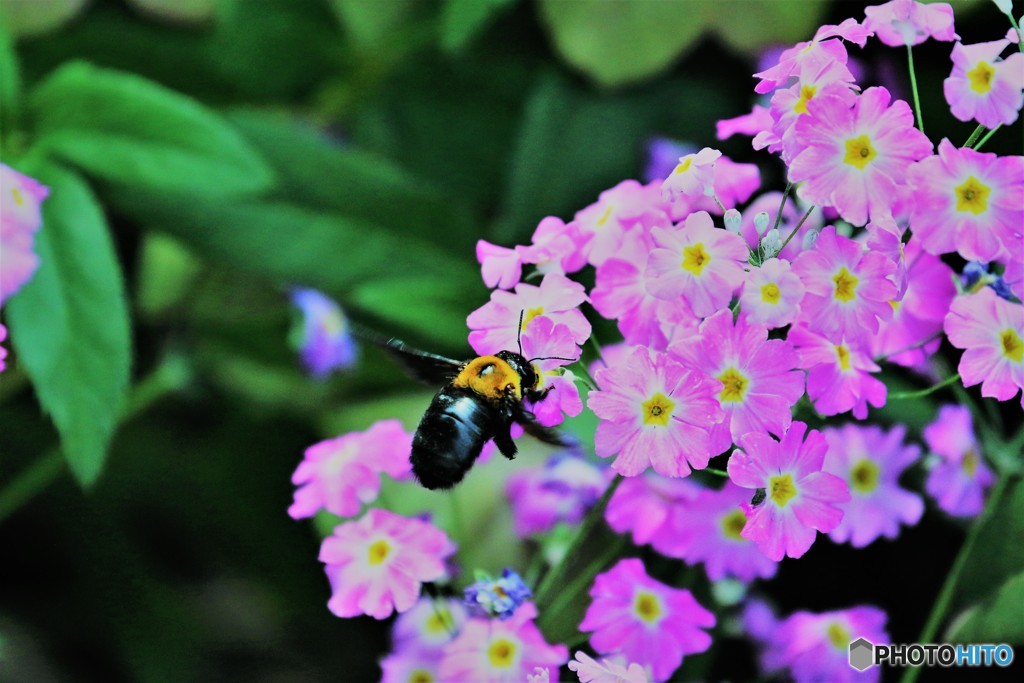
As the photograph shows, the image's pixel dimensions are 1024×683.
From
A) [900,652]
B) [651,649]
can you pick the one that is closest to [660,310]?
[651,649]

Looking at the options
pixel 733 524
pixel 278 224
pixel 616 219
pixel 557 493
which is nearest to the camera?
pixel 616 219

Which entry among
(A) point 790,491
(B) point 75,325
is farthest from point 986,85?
(B) point 75,325

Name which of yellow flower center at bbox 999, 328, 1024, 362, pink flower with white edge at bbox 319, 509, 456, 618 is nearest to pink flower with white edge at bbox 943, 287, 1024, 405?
yellow flower center at bbox 999, 328, 1024, 362

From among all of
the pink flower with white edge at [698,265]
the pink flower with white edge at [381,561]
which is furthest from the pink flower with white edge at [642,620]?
the pink flower with white edge at [698,265]

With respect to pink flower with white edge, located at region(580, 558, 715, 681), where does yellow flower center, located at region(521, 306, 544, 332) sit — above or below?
above

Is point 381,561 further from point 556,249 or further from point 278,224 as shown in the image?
point 278,224

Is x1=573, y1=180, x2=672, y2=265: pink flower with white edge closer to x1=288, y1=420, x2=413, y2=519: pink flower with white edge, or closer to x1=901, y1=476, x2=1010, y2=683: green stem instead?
x1=288, y1=420, x2=413, y2=519: pink flower with white edge
